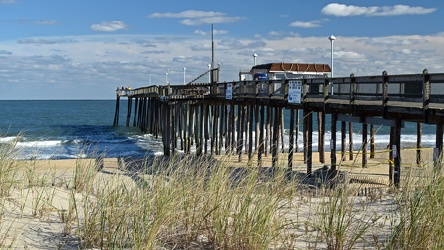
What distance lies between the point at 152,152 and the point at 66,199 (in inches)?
892

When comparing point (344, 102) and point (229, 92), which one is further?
point (229, 92)

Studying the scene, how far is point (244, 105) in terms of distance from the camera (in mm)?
23281

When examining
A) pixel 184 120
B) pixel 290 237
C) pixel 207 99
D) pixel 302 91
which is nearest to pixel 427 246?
pixel 290 237

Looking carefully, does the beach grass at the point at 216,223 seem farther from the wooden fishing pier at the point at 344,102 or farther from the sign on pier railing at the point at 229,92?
the sign on pier railing at the point at 229,92

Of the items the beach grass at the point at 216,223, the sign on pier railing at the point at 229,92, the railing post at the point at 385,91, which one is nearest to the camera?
the beach grass at the point at 216,223

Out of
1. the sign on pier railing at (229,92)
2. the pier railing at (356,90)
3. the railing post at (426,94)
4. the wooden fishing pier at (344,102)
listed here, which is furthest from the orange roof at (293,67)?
the railing post at (426,94)

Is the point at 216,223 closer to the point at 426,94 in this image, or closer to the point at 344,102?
the point at 426,94

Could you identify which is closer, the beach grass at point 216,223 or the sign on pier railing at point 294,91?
the beach grass at point 216,223

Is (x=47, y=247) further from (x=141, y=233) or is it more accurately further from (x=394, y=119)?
(x=394, y=119)

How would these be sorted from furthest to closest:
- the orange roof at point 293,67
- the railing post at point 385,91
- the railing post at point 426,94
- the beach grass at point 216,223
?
the orange roof at point 293,67, the railing post at point 385,91, the railing post at point 426,94, the beach grass at point 216,223

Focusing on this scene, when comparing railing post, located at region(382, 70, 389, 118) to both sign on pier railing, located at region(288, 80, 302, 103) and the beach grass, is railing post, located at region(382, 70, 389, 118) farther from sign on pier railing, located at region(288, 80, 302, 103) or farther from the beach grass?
the beach grass

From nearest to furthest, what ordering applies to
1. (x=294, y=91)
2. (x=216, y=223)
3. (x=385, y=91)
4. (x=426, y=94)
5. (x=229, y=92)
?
(x=216, y=223)
(x=426, y=94)
(x=385, y=91)
(x=294, y=91)
(x=229, y=92)

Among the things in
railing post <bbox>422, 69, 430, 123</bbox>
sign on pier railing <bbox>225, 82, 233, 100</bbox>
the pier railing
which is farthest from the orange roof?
railing post <bbox>422, 69, 430, 123</bbox>

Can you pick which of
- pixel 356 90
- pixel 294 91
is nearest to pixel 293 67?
pixel 294 91
